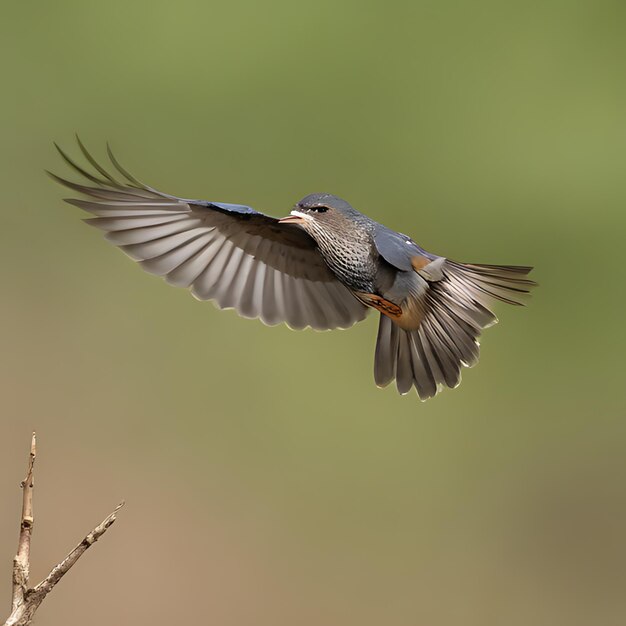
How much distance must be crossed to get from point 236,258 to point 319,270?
0.33 metres

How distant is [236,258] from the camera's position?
150 inches

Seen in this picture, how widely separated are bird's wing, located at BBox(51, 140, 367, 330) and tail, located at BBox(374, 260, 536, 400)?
1.00ft

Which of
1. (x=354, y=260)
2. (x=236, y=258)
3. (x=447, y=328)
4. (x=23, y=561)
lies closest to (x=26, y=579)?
(x=23, y=561)

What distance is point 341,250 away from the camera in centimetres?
320

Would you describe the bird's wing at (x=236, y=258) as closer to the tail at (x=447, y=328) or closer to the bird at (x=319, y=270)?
the bird at (x=319, y=270)

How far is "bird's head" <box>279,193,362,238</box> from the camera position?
320 cm

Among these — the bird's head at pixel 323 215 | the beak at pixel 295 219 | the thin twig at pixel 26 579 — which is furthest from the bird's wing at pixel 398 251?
the thin twig at pixel 26 579

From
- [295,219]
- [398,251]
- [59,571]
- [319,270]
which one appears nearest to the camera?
[59,571]

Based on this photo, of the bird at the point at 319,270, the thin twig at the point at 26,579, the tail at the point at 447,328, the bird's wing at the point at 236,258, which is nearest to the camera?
the thin twig at the point at 26,579

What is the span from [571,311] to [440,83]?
87.6 inches

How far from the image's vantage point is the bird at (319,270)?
3145 millimetres

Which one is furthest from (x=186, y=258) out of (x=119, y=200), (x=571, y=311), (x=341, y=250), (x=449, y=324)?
(x=571, y=311)

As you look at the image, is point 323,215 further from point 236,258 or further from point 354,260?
point 236,258

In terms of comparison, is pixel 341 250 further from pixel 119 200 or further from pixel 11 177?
pixel 11 177
